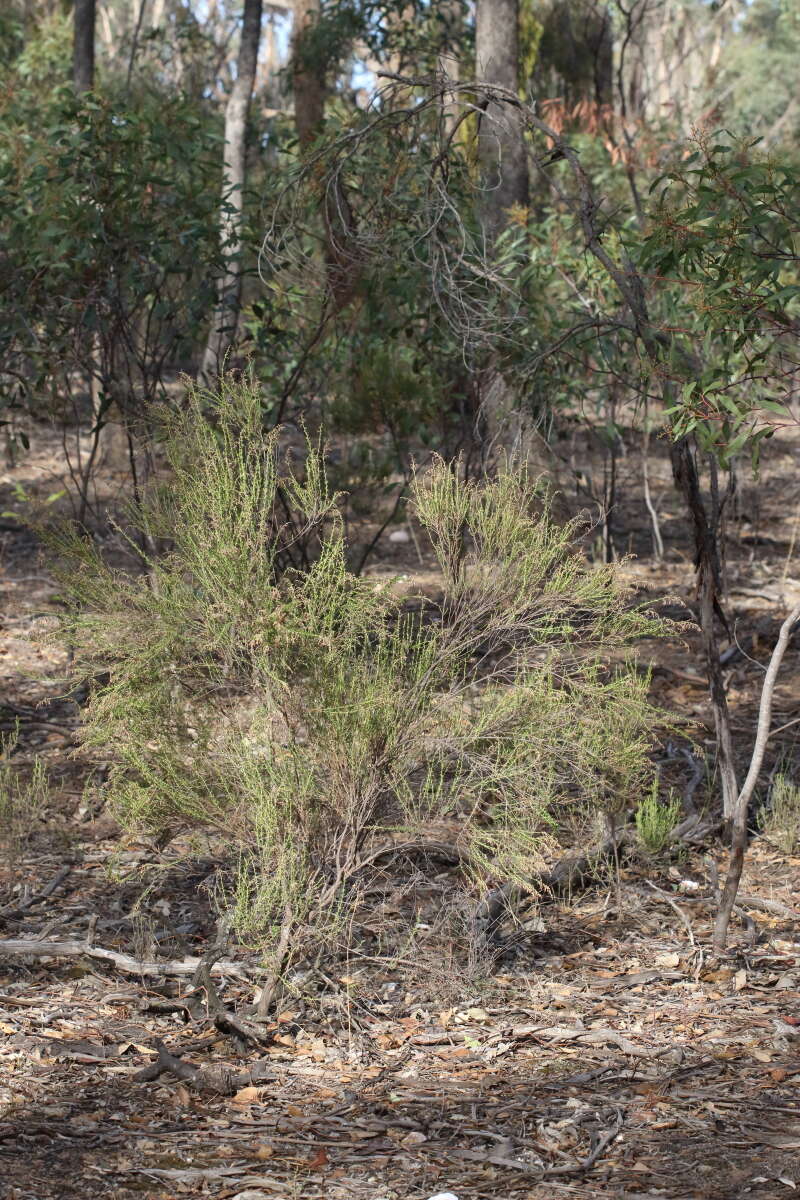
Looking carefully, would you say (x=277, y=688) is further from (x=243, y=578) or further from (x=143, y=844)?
(x=143, y=844)

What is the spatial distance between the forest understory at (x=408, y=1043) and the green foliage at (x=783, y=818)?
72mm

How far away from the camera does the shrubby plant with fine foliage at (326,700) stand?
389 centimetres

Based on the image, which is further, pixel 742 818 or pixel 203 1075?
pixel 742 818

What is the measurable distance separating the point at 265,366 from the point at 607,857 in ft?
11.8

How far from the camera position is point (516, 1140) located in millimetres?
3184

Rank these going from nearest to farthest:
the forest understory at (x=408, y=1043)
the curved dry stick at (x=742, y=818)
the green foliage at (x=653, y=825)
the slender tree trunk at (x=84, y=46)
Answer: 1. the forest understory at (x=408, y=1043)
2. the curved dry stick at (x=742, y=818)
3. the green foliage at (x=653, y=825)
4. the slender tree trunk at (x=84, y=46)

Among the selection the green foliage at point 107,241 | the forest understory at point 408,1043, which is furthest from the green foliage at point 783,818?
the green foliage at point 107,241

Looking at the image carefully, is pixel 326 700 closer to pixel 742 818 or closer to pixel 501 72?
pixel 742 818

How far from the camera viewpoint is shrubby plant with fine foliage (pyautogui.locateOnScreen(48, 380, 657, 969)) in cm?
389

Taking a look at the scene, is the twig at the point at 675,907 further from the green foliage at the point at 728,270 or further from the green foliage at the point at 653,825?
the green foliage at the point at 728,270

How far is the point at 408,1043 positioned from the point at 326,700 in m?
0.99

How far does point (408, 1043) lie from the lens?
12.5 ft

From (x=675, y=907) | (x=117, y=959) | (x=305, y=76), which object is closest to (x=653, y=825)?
(x=675, y=907)

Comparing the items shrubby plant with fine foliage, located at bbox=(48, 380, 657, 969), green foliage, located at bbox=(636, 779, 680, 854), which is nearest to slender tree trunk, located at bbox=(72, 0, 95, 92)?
shrubby plant with fine foliage, located at bbox=(48, 380, 657, 969)
